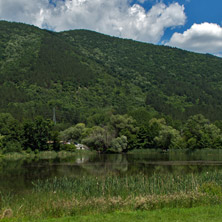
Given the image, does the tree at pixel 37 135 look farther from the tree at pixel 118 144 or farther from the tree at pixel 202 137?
the tree at pixel 202 137

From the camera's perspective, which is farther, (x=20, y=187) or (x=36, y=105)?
(x=36, y=105)

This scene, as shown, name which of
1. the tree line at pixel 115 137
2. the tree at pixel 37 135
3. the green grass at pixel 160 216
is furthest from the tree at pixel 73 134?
the green grass at pixel 160 216

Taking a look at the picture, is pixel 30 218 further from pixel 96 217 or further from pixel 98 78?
pixel 98 78

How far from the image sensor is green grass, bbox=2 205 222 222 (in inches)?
620

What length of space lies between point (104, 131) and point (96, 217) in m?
71.9

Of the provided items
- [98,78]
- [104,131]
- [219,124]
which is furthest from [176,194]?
[98,78]

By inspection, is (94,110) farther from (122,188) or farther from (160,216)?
(160,216)

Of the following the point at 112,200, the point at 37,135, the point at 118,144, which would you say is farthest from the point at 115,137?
the point at 112,200

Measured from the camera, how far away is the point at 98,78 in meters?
191

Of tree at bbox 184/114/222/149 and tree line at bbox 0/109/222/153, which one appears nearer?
tree line at bbox 0/109/222/153

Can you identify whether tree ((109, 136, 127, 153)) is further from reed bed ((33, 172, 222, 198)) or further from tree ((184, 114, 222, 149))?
reed bed ((33, 172, 222, 198))

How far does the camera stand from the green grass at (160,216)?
15.7 metres

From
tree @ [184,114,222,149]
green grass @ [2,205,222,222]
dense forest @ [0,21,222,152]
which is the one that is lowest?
green grass @ [2,205,222,222]

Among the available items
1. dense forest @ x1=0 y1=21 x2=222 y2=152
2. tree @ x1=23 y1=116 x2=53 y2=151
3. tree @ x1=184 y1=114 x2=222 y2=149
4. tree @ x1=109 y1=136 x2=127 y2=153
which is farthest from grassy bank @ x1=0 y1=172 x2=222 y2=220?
tree @ x1=109 y1=136 x2=127 y2=153
